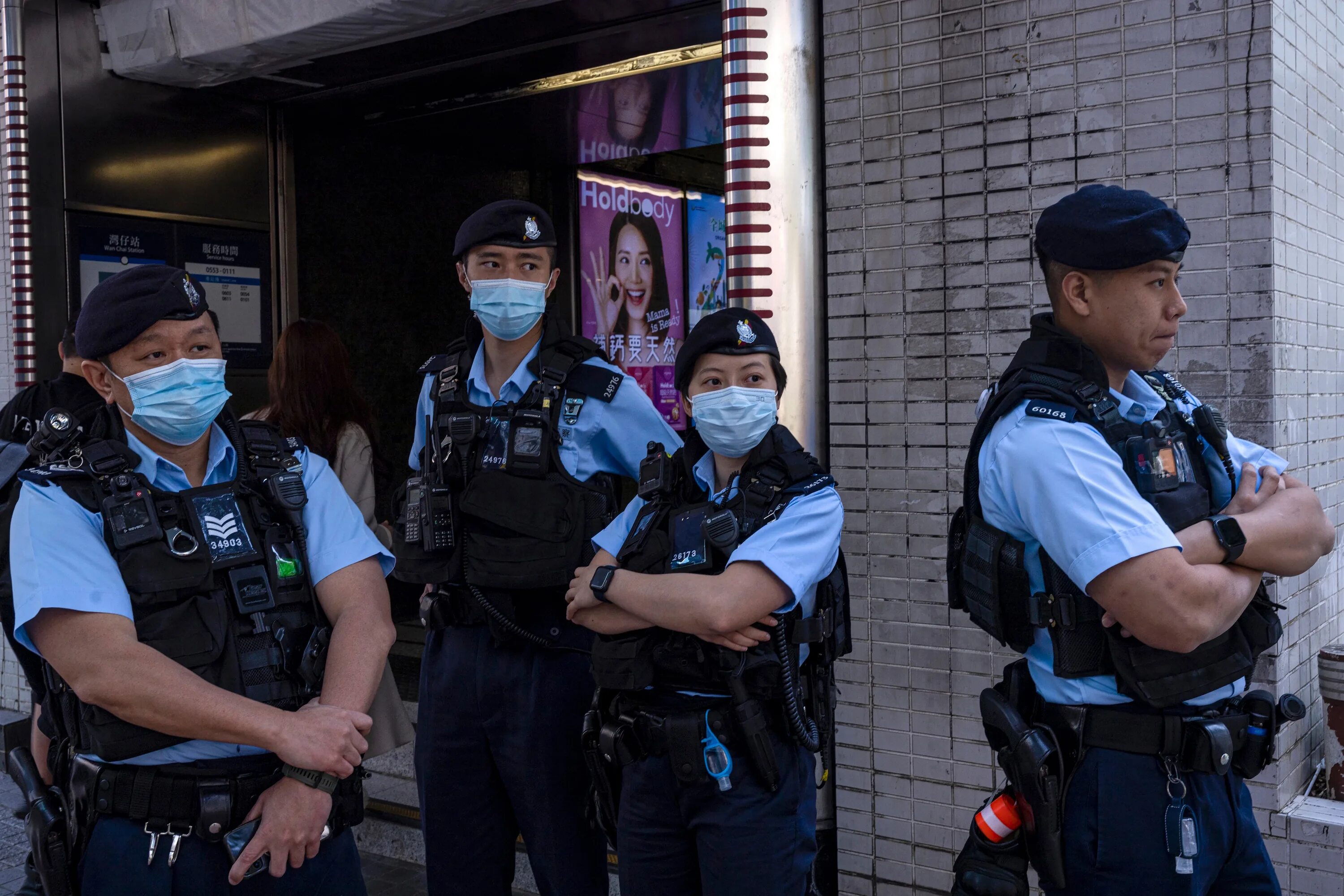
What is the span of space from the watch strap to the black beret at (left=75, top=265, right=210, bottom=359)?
0.91m

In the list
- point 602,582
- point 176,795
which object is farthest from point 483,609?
point 176,795

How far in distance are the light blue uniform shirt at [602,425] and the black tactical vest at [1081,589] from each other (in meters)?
1.14

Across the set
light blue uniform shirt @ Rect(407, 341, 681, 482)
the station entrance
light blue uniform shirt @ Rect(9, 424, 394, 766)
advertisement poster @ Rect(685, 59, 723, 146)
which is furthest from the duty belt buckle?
advertisement poster @ Rect(685, 59, 723, 146)

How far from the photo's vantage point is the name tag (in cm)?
210

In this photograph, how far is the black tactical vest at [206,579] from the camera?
2162mm

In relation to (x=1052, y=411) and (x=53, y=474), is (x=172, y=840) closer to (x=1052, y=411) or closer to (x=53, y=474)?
(x=53, y=474)

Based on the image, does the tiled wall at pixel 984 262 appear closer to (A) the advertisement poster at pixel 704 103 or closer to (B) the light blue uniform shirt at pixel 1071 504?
(B) the light blue uniform shirt at pixel 1071 504

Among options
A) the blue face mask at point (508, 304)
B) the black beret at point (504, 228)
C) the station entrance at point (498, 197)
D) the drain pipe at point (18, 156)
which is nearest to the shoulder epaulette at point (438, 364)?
the blue face mask at point (508, 304)

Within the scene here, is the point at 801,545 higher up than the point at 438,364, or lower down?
lower down

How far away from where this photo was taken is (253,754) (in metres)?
2.26

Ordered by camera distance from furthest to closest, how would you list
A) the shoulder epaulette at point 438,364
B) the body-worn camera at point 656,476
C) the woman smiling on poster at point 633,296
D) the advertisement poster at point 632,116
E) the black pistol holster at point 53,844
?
1. the woman smiling on poster at point 633,296
2. the advertisement poster at point 632,116
3. the shoulder epaulette at point 438,364
4. the body-worn camera at point 656,476
5. the black pistol holster at point 53,844

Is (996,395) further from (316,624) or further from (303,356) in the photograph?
(303,356)

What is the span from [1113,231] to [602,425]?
1.51 m

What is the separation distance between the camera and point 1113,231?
212 cm
